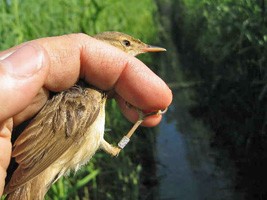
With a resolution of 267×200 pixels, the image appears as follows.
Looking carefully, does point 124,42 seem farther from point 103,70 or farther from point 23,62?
point 23,62

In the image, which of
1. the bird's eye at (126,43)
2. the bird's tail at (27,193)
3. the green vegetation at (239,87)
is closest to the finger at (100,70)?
the bird's tail at (27,193)

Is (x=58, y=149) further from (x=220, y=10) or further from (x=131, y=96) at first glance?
(x=220, y=10)

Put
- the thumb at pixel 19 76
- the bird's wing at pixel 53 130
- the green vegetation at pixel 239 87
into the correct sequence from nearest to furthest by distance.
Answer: the thumb at pixel 19 76 → the bird's wing at pixel 53 130 → the green vegetation at pixel 239 87

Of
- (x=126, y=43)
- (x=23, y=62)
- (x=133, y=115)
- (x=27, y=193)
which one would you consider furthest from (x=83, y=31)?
(x=23, y=62)

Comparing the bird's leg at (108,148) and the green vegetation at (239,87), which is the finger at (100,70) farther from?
the green vegetation at (239,87)

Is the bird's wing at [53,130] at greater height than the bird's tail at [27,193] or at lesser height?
greater

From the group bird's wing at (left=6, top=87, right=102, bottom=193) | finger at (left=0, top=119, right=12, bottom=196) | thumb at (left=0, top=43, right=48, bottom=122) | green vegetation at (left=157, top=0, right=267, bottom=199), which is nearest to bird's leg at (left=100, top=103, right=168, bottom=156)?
bird's wing at (left=6, top=87, right=102, bottom=193)
